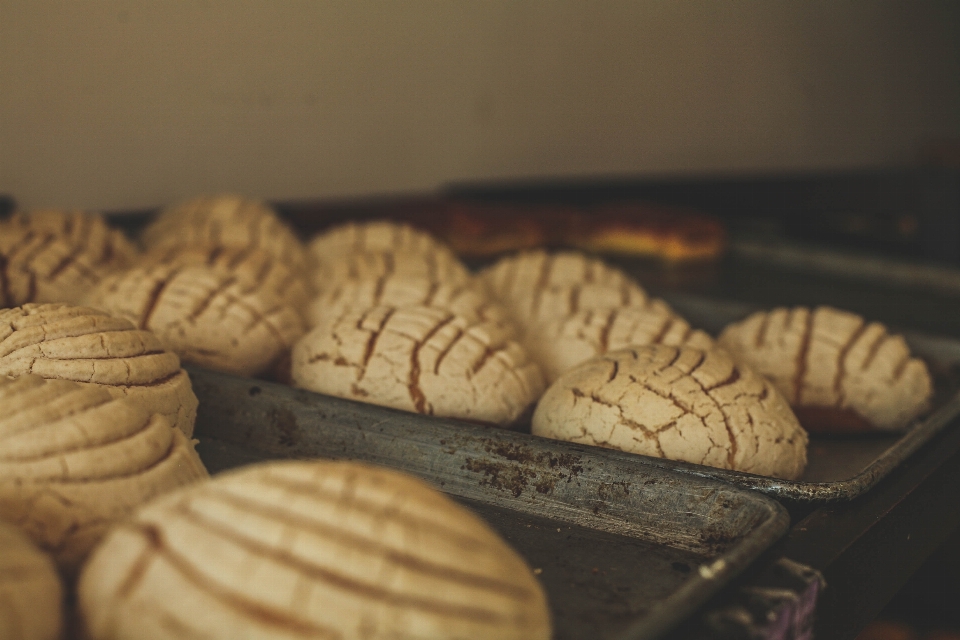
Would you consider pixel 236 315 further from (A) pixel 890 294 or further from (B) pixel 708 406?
(A) pixel 890 294

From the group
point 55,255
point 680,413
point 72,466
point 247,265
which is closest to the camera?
point 72,466

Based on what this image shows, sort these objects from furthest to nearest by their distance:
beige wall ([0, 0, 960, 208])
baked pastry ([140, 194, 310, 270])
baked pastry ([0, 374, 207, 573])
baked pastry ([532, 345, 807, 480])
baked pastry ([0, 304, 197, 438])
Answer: beige wall ([0, 0, 960, 208]) < baked pastry ([140, 194, 310, 270]) < baked pastry ([532, 345, 807, 480]) < baked pastry ([0, 304, 197, 438]) < baked pastry ([0, 374, 207, 573])

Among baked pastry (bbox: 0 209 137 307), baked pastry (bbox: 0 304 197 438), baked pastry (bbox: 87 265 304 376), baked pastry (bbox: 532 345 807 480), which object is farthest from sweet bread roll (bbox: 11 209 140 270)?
baked pastry (bbox: 532 345 807 480)

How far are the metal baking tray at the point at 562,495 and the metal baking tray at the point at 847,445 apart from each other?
8 centimetres

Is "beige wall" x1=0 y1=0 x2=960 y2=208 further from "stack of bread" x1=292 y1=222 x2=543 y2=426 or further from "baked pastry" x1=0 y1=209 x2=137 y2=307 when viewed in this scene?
"stack of bread" x1=292 y1=222 x2=543 y2=426

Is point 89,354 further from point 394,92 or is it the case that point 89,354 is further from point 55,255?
point 394,92

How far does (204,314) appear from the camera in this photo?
217cm

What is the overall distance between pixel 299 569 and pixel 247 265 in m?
1.78

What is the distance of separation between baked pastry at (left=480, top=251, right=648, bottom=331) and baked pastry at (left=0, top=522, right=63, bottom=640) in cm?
171

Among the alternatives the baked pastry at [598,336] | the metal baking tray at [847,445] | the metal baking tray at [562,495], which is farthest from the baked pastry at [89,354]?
the baked pastry at [598,336]

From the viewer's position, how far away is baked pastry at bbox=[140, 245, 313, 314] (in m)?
2.44

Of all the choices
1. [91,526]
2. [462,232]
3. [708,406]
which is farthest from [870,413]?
[462,232]

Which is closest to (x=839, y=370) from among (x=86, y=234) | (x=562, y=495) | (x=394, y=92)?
(x=562, y=495)

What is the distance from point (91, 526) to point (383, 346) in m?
1.00
